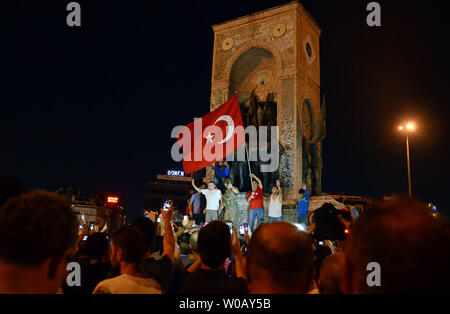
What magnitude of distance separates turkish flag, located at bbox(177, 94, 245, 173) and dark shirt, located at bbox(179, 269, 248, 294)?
10.8 meters

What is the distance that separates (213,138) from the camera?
45.0 ft

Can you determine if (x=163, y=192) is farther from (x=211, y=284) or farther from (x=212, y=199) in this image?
(x=211, y=284)

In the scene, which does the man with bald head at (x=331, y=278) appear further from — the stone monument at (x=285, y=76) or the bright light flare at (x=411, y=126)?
the bright light flare at (x=411, y=126)

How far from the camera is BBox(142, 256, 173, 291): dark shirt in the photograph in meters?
3.28

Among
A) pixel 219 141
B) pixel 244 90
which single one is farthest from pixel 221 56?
pixel 219 141

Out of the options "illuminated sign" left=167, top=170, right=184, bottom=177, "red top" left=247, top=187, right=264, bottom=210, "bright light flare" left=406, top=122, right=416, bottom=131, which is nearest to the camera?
"red top" left=247, top=187, right=264, bottom=210

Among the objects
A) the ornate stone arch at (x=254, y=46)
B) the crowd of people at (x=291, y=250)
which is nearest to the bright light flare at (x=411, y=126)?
the ornate stone arch at (x=254, y=46)

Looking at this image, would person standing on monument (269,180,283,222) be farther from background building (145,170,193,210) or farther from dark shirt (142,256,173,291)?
background building (145,170,193,210)

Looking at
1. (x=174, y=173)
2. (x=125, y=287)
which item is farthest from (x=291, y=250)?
(x=174, y=173)

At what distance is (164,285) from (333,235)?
175 centimetres

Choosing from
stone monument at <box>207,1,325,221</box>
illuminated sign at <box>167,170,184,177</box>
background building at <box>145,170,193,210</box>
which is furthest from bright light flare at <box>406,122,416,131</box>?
illuminated sign at <box>167,170,184,177</box>

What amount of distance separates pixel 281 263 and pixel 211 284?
3.01ft

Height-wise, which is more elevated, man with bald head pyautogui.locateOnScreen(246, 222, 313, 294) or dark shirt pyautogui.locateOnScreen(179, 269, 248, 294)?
man with bald head pyautogui.locateOnScreen(246, 222, 313, 294)
